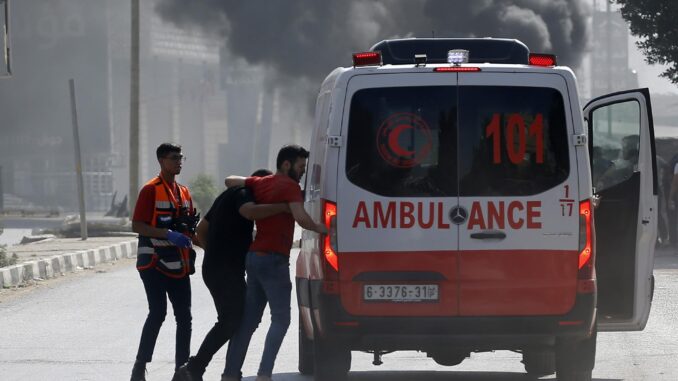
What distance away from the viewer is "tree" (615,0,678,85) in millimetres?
27406

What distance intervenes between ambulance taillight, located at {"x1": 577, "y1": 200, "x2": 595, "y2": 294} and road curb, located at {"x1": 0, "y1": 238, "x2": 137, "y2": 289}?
11224mm

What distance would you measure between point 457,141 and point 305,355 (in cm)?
229

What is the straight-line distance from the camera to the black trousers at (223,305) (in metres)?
7.58

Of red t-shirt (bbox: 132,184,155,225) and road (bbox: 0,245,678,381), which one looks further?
road (bbox: 0,245,678,381)

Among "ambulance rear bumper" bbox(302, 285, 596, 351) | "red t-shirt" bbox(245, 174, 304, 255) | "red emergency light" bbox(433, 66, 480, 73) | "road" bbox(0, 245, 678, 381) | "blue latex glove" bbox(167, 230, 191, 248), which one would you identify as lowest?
"road" bbox(0, 245, 678, 381)

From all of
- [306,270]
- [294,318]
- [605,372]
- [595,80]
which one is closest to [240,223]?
[306,270]

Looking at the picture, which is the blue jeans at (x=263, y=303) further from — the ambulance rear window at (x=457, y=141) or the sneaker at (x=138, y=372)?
the ambulance rear window at (x=457, y=141)

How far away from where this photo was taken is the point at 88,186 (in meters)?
83.0

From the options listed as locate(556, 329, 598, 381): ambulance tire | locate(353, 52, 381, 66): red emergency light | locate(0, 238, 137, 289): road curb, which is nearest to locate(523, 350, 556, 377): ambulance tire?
locate(556, 329, 598, 381): ambulance tire

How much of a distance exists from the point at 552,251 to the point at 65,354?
4.37 meters

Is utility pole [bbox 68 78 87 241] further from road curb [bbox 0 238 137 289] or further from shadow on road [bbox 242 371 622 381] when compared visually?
shadow on road [bbox 242 371 622 381]

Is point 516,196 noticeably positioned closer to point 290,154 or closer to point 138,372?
point 290,154

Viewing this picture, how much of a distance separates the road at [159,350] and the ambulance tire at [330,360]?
4.41 feet

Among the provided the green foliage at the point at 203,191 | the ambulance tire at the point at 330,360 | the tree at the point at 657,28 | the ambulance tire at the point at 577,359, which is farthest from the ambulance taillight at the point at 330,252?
the green foliage at the point at 203,191
